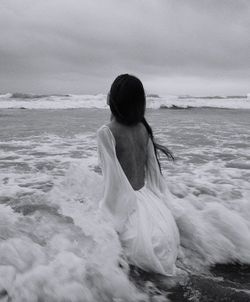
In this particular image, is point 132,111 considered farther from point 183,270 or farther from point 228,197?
point 228,197

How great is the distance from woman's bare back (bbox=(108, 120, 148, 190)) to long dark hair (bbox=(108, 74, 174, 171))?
89 millimetres

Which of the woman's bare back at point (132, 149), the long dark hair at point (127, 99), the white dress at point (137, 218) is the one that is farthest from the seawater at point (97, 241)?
the long dark hair at point (127, 99)

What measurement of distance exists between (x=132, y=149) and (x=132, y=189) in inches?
13.0

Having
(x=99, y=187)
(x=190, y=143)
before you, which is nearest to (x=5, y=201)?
(x=99, y=187)

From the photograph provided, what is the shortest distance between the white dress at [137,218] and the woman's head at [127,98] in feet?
0.56

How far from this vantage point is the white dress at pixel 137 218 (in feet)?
9.28

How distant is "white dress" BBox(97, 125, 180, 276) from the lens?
9.28ft

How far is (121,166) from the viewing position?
124 inches

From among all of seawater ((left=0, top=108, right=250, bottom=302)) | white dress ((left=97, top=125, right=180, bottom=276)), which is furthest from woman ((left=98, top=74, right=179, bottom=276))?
seawater ((left=0, top=108, right=250, bottom=302))

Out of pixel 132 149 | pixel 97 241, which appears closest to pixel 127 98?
pixel 132 149

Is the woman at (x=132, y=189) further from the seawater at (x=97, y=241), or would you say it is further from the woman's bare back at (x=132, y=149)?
the seawater at (x=97, y=241)

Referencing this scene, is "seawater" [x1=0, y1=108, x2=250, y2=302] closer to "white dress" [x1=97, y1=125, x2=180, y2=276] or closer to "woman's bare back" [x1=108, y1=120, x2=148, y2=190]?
"white dress" [x1=97, y1=125, x2=180, y2=276]

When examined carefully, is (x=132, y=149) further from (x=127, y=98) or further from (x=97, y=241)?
(x=97, y=241)

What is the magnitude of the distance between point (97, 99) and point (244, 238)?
30.0 metres
